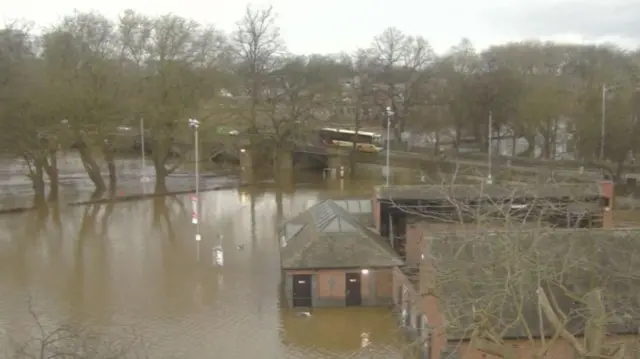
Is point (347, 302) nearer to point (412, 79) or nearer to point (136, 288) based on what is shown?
point (136, 288)

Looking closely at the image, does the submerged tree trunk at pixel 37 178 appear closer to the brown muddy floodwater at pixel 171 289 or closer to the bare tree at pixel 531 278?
the brown muddy floodwater at pixel 171 289

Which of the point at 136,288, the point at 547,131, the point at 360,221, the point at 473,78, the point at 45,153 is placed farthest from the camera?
the point at 473,78

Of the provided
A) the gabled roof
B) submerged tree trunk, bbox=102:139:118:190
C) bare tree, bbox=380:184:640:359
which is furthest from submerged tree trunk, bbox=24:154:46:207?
bare tree, bbox=380:184:640:359

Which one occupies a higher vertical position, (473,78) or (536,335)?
(473,78)

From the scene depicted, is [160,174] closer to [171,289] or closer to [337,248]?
[171,289]

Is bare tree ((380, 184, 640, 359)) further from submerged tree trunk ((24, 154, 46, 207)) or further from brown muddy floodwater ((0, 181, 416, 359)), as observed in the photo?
submerged tree trunk ((24, 154, 46, 207))

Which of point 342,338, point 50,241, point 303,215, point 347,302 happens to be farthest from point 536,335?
point 50,241

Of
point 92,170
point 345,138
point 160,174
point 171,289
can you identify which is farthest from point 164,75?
point 171,289

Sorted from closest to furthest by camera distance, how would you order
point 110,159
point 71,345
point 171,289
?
1. point 71,345
2. point 171,289
3. point 110,159
